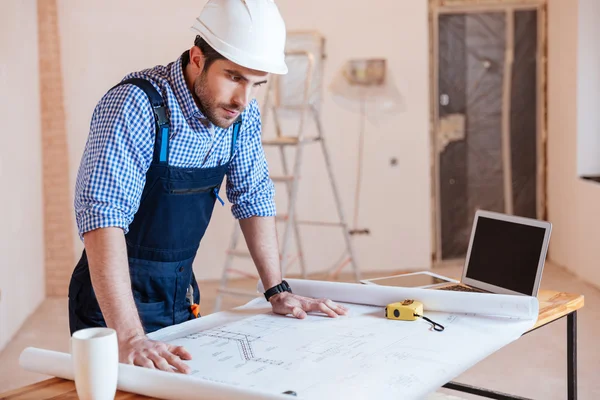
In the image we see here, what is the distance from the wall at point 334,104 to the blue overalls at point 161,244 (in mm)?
3711

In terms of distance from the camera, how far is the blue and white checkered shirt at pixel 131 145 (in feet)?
5.72

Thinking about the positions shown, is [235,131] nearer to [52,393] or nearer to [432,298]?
[432,298]

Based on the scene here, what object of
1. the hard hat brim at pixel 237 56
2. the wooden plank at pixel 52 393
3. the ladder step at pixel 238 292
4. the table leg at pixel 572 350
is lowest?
the ladder step at pixel 238 292

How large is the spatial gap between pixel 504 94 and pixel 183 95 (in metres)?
4.58

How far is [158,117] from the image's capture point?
1873 mm

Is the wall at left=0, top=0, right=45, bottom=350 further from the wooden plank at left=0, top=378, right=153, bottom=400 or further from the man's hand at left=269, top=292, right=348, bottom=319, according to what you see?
the wooden plank at left=0, top=378, right=153, bottom=400

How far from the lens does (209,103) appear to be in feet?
6.27

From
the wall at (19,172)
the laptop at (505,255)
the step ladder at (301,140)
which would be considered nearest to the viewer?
the laptop at (505,255)

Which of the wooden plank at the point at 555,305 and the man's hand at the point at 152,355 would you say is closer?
the man's hand at the point at 152,355

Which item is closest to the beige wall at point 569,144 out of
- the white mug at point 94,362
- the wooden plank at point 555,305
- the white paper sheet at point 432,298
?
the wooden plank at point 555,305

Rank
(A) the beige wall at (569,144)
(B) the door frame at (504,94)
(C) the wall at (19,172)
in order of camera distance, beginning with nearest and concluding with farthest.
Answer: (C) the wall at (19,172) → (A) the beige wall at (569,144) → (B) the door frame at (504,94)

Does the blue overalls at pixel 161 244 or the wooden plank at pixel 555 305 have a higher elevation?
the blue overalls at pixel 161 244

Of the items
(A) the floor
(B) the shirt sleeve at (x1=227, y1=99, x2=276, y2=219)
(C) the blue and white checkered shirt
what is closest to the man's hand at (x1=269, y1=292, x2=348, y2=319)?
(B) the shirt sleeve at (x1=227, y1=99, x2=276, y2=219)

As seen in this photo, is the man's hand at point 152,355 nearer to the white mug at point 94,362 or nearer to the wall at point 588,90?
the white mug at point 94,362
